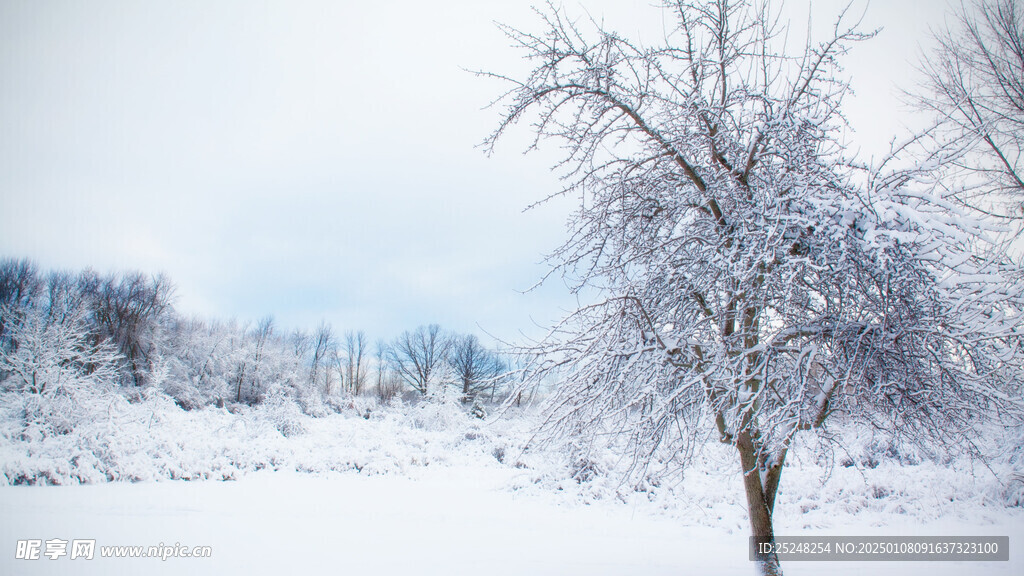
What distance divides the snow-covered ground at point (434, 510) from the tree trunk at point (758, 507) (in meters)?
0.31

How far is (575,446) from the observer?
413 cm

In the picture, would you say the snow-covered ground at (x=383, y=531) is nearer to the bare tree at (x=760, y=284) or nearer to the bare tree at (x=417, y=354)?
the bare tree at (x=760, y=284)

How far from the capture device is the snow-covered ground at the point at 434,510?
19.6 feet

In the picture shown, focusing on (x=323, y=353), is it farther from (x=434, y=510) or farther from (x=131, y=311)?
(x=434, y=510)

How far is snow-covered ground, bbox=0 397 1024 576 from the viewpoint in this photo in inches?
235

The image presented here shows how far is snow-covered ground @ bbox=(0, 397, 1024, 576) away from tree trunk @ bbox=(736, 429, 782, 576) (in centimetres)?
31

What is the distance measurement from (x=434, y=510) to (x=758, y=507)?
7.30 m

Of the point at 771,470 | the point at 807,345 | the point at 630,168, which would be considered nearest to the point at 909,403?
Result: the point at 807,345

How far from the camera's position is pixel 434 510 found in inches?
376

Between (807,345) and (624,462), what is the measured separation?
11511 millimetres

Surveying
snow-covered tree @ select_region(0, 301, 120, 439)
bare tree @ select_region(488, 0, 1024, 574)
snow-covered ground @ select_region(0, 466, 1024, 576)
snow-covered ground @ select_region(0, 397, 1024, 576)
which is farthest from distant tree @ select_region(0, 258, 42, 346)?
bare tree @ select_region(488, 0, 1024, 574)

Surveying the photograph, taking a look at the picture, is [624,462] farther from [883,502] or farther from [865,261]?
[865,261]

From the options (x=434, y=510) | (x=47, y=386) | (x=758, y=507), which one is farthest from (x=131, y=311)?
(x=758, y=507)

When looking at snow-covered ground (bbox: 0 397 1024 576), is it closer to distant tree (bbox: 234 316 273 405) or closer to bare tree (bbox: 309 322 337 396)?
distant tree (bbox: 234 316 273 405)
